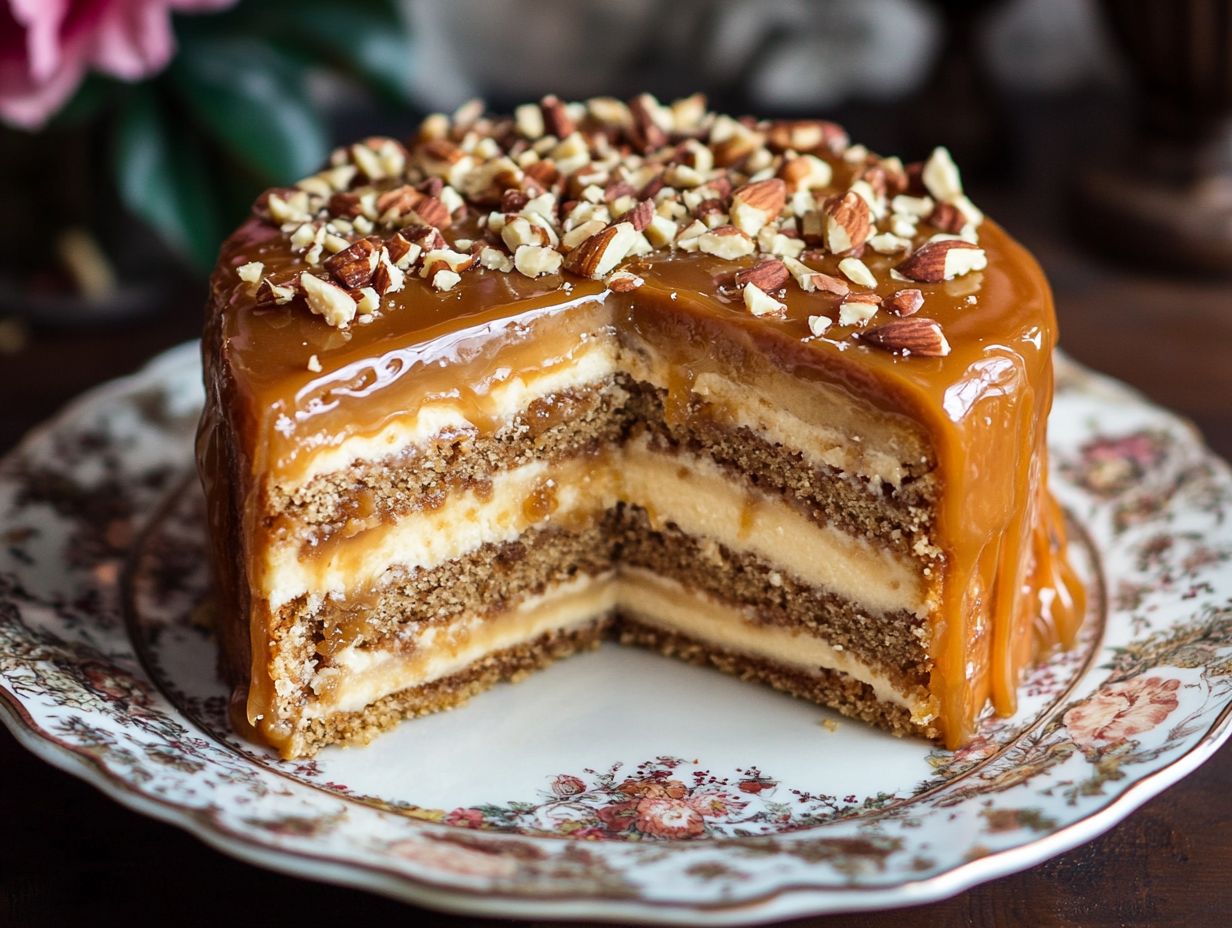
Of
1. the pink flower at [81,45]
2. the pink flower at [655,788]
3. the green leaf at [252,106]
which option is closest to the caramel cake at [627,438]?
the pink flower at [655,788]

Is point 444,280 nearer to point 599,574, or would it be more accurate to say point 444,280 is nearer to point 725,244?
point 725,244

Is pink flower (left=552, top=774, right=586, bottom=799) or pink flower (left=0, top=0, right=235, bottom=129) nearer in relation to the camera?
pink flower (left=552, top=774, right=586, bottom=799)

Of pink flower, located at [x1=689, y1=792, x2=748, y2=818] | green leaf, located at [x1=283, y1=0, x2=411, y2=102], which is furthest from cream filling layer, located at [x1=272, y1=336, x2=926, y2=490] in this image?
green leaf, located at [x1=283, y1=0, x2=411, y2=102]

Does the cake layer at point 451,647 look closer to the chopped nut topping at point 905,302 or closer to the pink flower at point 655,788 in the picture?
the pink flower at point 655,788

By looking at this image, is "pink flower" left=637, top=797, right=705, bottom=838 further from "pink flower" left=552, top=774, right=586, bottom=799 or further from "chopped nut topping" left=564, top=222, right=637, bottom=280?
"chopped nut topping" left=564, top=222, right=637, bottom=280

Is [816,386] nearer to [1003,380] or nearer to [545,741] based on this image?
[1003,380]

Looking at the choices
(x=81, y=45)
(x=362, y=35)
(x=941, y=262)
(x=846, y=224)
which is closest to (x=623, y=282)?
(x=846, y=224)
